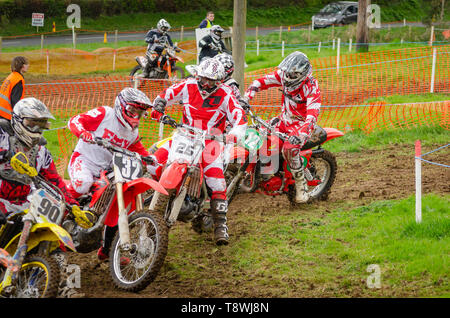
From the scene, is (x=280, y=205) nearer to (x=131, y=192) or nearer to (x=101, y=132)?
(x=101, y=132)

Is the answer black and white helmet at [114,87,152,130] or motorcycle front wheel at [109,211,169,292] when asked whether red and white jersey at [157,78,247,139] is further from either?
motorcycle front wheel at [109,211,169,292]

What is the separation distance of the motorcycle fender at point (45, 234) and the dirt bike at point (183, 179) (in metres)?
1.58

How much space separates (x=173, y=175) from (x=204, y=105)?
1311 millimetres

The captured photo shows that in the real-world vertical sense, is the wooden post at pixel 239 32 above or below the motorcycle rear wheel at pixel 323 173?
above

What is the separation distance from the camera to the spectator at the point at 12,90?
9703mm

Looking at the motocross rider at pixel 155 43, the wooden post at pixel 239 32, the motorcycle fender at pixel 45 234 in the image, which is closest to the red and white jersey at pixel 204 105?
the motorcycle fender at pixel 45 234

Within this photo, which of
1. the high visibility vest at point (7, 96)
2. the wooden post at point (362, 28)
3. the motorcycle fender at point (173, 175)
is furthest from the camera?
the wooden post at point (362, 28)

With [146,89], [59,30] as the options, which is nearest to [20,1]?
[59,30]

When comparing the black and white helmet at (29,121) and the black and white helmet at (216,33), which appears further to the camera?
the black and white helmet at (216,33)

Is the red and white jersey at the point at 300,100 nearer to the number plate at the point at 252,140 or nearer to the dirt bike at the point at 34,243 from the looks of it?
the number plate at the point at 252,140

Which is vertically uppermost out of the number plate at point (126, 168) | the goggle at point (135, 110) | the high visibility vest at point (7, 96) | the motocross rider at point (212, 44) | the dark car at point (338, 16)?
the dark car at point (338, 16)

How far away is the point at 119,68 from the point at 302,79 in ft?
57.1

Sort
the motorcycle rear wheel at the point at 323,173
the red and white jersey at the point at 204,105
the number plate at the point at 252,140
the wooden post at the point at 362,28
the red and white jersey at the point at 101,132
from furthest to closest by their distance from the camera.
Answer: the wooden post at the point at 362,28, the motorcycle rear wheel at the point at 323,173, the number plate at the point at 252,140, the red and white jersey at the point at 204,105, the red and white jersey at the point at 101,132
